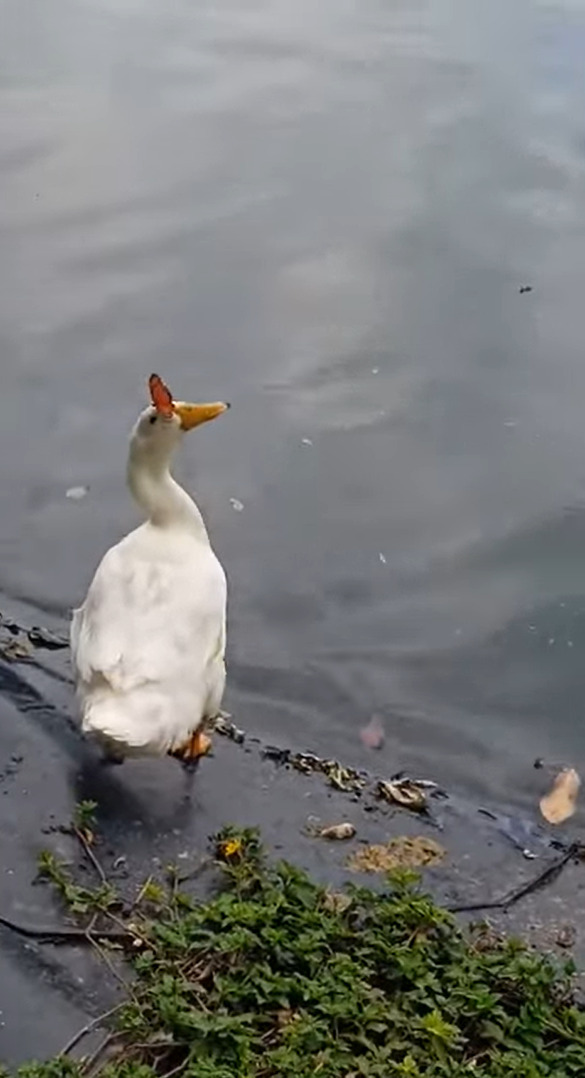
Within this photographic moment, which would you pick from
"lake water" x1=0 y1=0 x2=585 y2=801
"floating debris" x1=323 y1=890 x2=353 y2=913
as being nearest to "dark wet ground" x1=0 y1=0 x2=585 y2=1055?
"lake water" x1=0 y1=0 x2=585 y2=801

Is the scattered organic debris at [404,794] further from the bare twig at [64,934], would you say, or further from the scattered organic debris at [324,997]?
the bare twig at [64,934]

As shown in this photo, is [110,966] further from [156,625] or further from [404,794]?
[404,794]

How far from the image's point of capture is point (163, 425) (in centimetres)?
480

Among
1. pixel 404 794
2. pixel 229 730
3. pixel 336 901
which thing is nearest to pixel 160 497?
pixel 229 730

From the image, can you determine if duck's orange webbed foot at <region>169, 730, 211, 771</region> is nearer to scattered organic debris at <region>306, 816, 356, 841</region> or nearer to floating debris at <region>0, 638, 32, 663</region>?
scattered organic debris at <region>306, 816, 356, 841</region>

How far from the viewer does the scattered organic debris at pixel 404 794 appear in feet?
15.1

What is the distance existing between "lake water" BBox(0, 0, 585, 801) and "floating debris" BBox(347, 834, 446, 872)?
516 mm

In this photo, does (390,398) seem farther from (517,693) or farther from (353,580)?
(517,693)

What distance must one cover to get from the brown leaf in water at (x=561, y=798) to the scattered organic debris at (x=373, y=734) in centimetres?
55

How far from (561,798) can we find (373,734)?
0.63 metres

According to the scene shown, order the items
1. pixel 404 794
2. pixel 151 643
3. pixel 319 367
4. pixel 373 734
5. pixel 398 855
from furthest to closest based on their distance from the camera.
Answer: pixel 319 367, pixel 373 734, pixel 404 794, pixel 151 643, pixel 398 855

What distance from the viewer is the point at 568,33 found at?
11234 mm

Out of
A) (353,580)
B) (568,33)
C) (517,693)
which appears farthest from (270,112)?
(517,693)

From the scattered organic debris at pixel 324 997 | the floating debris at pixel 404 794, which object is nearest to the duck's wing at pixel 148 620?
the floating debris at pixel 404 794
